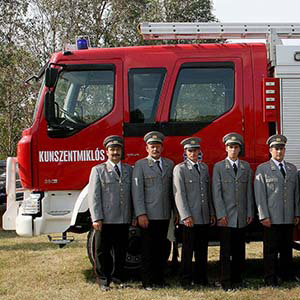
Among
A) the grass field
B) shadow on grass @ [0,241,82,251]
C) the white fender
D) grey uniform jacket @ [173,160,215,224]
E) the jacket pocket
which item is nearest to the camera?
the grass field

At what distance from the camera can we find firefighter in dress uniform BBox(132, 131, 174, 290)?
550 cm

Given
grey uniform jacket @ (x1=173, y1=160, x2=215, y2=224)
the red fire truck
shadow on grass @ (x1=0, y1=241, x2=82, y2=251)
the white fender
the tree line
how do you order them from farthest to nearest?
the tree line, shadow on grass @ (x1=0, y1=241, x2=82, y2=251), the red fire truck, the white fender, grey uniform jacket @ (x1=173, y1=160, x2=215, y2=224)

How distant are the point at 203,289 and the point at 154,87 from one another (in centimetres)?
234

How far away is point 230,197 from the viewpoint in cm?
545

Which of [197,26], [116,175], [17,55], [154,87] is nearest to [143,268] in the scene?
[116,175]

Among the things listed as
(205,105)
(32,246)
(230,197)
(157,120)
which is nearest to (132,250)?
(230,197)

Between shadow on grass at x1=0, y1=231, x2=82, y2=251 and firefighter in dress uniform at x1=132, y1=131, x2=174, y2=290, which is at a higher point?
firefighter in dress uniform at x1=132, y1=131, x2=174, y2=290

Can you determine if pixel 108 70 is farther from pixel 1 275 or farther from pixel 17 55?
pixel 17 55

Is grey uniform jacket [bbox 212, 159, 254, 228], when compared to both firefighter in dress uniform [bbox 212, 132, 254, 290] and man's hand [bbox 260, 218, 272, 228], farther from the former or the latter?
man's hand [bbox 260, 218, 272, 228]

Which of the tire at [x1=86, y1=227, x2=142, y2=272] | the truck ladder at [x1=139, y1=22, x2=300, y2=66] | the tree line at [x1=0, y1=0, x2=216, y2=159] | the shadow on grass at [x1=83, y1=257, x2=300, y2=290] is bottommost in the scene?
the shadow on grass at [x1=83, y1=257, x2=300, y2=290]

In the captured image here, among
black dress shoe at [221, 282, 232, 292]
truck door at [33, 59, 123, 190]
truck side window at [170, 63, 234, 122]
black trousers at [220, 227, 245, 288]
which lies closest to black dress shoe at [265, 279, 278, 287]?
black trousers at [220, 227, 245, 288]

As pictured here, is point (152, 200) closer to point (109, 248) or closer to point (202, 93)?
point (109, 248)

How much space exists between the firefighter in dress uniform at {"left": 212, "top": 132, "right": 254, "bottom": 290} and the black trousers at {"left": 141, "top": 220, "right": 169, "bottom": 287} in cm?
66

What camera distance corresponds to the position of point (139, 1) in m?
21.8
